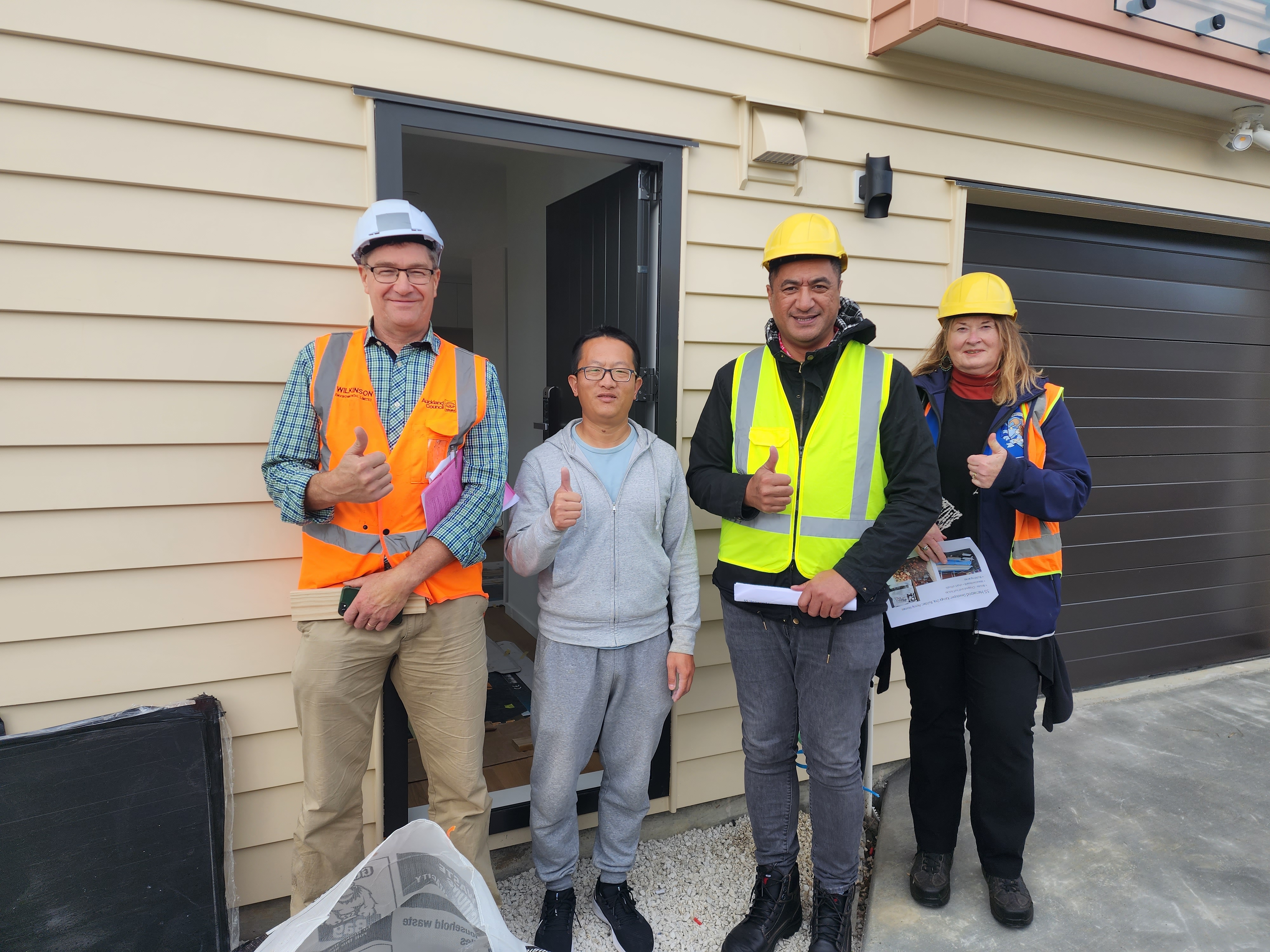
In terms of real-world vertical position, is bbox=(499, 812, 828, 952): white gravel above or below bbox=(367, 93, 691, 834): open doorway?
below

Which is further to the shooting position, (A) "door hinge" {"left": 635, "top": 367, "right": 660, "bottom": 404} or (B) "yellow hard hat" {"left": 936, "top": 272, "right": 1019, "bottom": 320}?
(A) "door hinge" {"left": 635, "top": 367, "right": 660, "bottom": 404}

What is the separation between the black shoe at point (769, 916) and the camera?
2.05 metres

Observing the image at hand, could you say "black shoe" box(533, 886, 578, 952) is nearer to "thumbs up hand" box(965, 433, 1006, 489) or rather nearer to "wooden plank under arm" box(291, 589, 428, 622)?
"wooden plank under arm" box(291, 589, 428, 622)

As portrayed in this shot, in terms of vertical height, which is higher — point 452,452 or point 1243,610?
point 452,452

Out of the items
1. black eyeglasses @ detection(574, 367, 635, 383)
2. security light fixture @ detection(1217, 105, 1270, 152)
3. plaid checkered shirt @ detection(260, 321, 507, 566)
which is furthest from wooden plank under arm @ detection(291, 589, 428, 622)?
security light fixture @ detection(1217, 105, 1270, 152)

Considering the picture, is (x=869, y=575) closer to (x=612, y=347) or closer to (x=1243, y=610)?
(x=612, y=347)

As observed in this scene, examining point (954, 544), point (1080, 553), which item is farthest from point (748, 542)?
point (1080, 553)

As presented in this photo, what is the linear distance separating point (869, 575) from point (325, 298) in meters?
1.63

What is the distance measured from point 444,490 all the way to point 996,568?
1518 mm

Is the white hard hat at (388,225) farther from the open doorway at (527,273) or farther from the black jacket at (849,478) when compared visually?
the black jacket at (849,478)

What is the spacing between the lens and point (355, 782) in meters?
1.87

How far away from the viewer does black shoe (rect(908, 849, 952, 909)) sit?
2.21 metres

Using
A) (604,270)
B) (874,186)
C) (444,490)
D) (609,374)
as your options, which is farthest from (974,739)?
(604,270)

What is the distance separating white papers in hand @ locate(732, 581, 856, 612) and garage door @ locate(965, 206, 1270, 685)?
2241 millimetres
